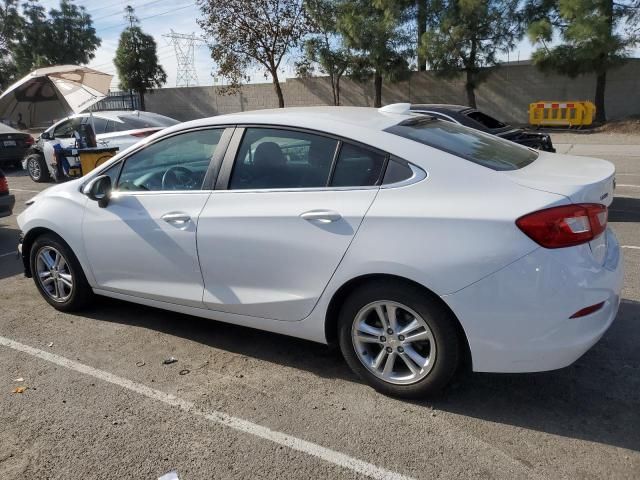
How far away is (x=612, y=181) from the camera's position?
3.34 m

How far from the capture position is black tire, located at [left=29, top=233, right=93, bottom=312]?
4.59 m

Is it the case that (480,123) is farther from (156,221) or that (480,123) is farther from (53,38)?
(53,38)

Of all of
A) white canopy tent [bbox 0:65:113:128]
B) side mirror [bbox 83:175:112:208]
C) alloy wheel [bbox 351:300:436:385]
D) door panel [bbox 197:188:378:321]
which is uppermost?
white canopy tent [bbox 0:65:113:128]

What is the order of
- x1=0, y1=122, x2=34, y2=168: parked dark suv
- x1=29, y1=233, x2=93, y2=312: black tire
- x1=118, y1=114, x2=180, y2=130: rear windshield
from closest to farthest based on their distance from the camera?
x1=29, y1=233, x2=93, y2=312: black tire < x1=118, y1=114, x2=180, y2=130: rear windshield < x1=0, y1=122, x2=34, y2=168: parked dark suv

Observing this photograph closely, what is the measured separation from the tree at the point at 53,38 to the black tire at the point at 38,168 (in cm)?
3127

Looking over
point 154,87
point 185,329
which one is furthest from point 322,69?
point 185,329

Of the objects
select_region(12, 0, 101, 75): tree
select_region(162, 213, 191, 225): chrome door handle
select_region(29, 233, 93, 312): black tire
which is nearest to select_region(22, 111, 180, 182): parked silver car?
select_region(29, 233, 93, 312): black tire

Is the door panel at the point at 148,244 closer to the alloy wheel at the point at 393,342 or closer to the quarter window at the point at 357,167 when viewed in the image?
the quarter window at the point at 357,167

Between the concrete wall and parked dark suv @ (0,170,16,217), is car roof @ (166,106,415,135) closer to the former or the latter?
parked dark suv @ (0,170,16,217)

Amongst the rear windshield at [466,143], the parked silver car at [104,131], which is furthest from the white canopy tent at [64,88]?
the rear windshield at [466,143]

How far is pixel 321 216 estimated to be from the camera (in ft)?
10.7

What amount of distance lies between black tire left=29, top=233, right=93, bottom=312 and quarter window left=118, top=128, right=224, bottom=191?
31.3 inches

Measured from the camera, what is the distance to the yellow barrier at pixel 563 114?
20.1 metres

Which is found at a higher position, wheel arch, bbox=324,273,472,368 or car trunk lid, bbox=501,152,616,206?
car trunk lid, bbox=501,152,616,206
